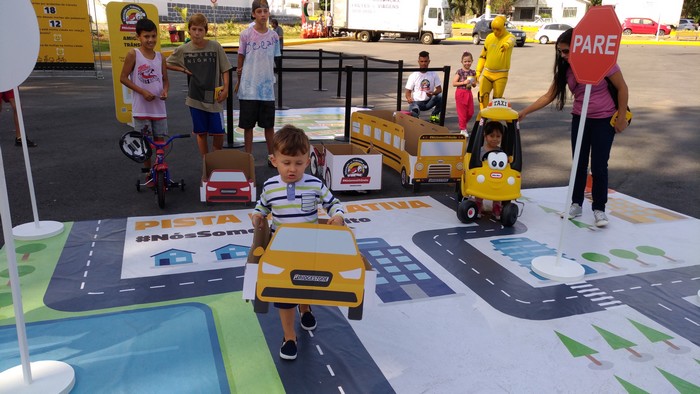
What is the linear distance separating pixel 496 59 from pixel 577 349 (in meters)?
6.38

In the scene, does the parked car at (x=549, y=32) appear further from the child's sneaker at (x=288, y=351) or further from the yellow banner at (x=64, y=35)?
the child's sneaker at (x=288, y=351)

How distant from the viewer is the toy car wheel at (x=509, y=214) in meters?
5.38

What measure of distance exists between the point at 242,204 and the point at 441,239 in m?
2.26

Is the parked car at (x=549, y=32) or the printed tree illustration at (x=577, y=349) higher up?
the parked car at (x=549, y=32)

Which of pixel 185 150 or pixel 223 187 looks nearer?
pixel 223 187

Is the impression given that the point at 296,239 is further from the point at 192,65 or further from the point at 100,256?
the point at 192,65

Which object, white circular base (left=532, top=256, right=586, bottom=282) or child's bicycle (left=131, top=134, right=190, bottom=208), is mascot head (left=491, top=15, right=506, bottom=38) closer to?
white circular base (left=532, top=256, right=586, bottom=282)

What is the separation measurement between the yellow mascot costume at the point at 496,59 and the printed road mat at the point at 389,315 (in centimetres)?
420

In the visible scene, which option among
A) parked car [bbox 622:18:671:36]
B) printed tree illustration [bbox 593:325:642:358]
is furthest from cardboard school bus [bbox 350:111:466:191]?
parked car [bbox 622:18:671:36]

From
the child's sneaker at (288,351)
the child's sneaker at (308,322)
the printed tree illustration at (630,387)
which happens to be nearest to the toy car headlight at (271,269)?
the child's sneaker at (288,351)

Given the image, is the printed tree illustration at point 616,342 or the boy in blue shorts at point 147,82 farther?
the boy in blue shorts at point 147,82

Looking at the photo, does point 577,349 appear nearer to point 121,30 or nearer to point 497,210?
point 497,210

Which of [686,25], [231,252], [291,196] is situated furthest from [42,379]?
[686,25]

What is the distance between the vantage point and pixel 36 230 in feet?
16.0
